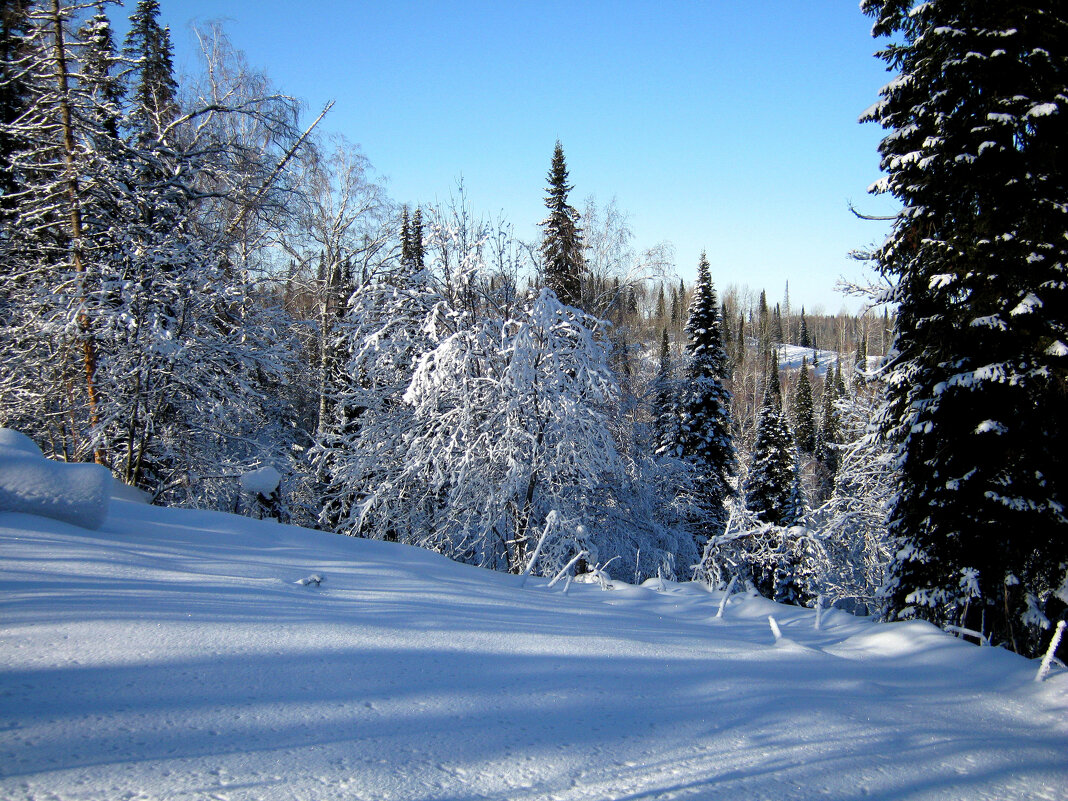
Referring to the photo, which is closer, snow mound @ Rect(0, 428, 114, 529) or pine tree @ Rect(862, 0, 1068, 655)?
snow mound @ Rect(0, 428, 114, 529)

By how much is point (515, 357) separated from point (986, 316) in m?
6.26

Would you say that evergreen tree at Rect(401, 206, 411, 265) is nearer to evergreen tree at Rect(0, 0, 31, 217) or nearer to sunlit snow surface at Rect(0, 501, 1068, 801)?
evergreen tree at Rect(0, 0, 31, 217)

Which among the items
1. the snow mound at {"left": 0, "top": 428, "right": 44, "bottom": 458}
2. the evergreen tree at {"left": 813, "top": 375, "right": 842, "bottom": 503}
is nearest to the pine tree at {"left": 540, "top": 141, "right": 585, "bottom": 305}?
the snow mound at {"left": 0, "top": 428, "right": 44, "bottom": 458}

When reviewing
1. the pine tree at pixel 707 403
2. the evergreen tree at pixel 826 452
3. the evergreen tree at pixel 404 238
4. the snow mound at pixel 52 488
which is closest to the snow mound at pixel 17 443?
the snow mound at pixel 52 488

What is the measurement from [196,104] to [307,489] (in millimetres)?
9521

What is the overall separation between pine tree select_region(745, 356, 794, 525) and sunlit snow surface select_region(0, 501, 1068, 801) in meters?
23.1

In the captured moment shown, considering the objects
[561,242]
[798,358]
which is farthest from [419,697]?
[798,358]

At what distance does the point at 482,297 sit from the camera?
11.5 m

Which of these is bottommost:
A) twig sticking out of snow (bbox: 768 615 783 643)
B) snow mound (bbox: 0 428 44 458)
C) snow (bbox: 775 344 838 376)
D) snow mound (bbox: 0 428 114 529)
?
twig sticking out of snow (bbox: 768 615 783 643)

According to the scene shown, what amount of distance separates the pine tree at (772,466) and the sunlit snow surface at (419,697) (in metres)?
23.1

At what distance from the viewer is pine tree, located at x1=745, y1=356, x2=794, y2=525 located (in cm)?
2625

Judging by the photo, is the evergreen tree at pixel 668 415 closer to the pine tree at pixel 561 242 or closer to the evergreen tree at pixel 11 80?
the pine tree at pixel 561 242

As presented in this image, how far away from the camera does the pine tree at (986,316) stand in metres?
6.77

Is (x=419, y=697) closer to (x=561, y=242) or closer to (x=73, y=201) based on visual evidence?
(x=73, y=201)
